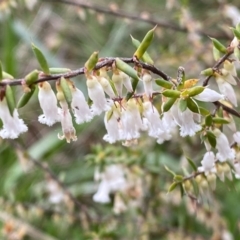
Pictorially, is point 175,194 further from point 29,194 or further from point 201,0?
point 201,0

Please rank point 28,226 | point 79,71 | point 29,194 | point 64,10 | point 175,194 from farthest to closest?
point 64,10 < point 29,194 < point 28,226 < point 175,194 < point 79,71

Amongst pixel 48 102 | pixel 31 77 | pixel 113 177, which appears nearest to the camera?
pixel 31 77

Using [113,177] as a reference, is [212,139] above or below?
below

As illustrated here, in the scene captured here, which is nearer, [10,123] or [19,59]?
[10,123]

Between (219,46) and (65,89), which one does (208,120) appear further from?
(65,89)

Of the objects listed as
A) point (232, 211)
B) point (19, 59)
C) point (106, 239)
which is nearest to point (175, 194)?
point (106, 239)

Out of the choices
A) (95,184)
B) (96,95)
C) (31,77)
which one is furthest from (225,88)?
(95,184)

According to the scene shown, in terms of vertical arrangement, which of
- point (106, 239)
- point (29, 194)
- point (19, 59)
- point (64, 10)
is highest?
point (64, 10)
